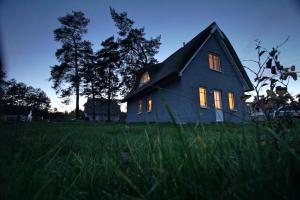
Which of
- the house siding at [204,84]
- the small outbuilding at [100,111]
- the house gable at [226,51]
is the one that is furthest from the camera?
the small outbuilding at [100,111]

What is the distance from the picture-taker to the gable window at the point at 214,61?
16.9 metres

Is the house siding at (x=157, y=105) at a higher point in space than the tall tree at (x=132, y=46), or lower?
lower

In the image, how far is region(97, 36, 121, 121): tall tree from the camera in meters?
31.6

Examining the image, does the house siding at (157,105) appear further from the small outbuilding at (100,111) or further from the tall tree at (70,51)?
the small outbuilding at (100,111)

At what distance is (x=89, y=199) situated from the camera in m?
1.06

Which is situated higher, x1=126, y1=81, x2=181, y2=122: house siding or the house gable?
the house gable

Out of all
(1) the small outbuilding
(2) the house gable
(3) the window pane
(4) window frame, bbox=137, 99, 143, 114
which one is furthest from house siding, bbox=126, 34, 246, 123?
(1) the small outbuilding

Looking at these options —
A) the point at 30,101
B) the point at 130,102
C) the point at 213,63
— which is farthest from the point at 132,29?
the point at 30,101

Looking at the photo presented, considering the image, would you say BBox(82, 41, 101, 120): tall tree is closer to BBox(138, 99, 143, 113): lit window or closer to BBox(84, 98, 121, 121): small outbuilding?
BBox(138, 99, 143, 113): lit window

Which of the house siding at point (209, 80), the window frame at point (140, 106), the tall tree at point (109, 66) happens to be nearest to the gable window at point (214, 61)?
the house siding at point (209, 80)

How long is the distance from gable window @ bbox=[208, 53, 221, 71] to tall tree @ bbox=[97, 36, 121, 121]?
16.6 metres

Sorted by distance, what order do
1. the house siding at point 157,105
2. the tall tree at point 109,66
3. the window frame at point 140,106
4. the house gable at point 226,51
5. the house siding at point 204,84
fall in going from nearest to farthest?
the house siding at point 204,84
the house siding at point 157,105
the house gable at point 226,51
the window frame at point 140,106
the tall tree at point 109,66

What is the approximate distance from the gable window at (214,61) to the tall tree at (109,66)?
1662 cm

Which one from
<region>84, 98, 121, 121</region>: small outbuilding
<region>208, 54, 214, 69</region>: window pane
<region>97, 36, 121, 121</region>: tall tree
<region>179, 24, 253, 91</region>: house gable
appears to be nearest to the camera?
<region>179, 24, 253, 91</region>: house gable
